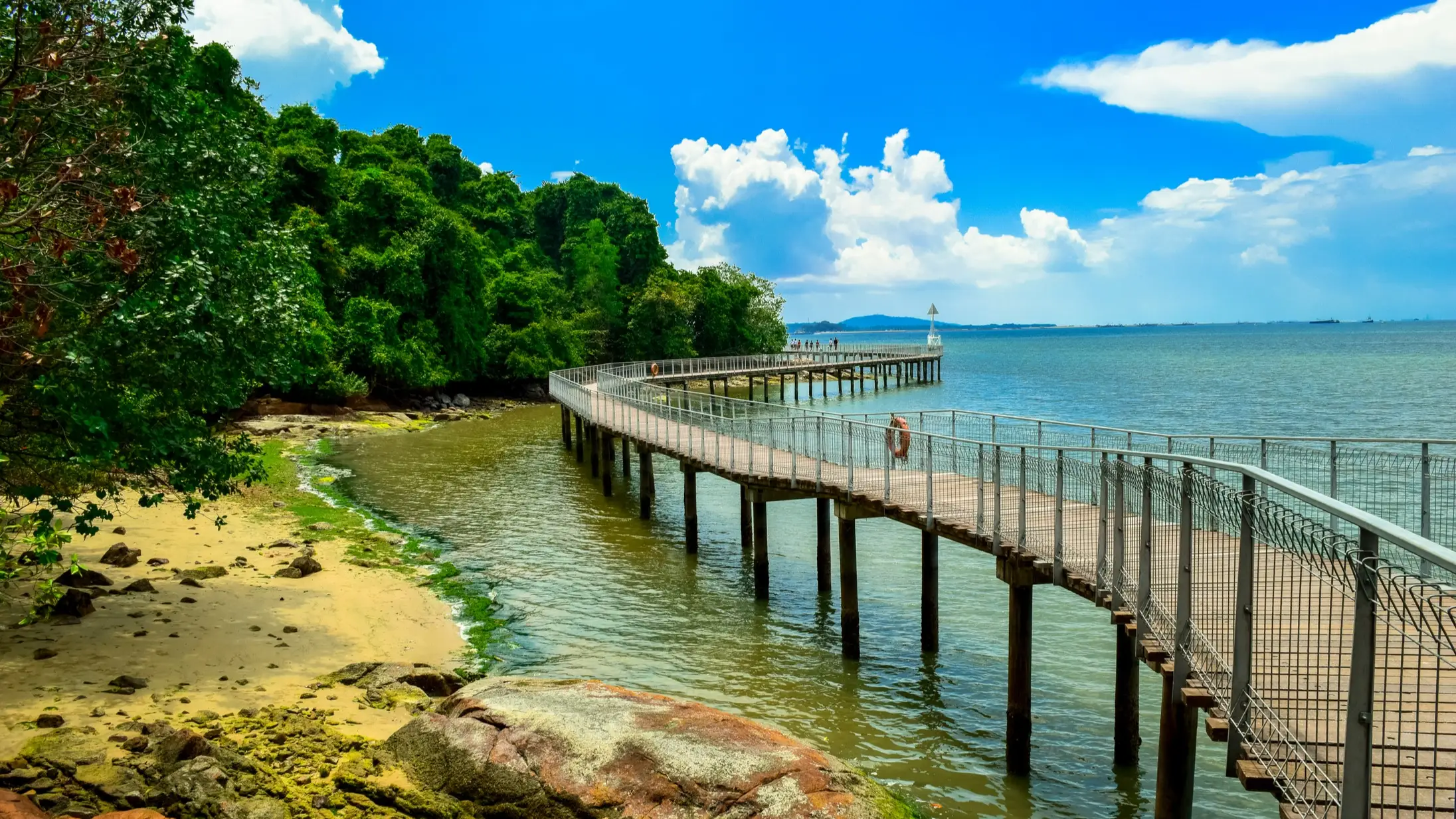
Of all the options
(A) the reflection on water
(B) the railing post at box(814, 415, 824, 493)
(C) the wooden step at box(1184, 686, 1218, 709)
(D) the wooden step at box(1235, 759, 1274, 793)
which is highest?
(B) the railing post at box(814, 415, 824, 493)

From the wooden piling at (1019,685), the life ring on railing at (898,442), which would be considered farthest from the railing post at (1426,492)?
the life ring on railing at (898,442)

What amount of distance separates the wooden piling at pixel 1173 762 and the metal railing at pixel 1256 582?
0.85 metres

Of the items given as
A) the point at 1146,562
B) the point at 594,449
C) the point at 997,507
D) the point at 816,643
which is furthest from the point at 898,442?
the point at 594,449

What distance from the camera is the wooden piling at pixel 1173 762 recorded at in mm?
8695

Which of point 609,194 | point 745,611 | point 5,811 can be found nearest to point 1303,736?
point 5,811

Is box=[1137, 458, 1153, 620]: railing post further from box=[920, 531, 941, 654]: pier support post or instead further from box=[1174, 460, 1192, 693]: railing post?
box=[920, 531, 941, 654]: pier support post

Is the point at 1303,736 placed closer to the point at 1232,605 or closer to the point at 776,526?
the point at 1232,605

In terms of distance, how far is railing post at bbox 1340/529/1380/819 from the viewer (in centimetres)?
→ 467

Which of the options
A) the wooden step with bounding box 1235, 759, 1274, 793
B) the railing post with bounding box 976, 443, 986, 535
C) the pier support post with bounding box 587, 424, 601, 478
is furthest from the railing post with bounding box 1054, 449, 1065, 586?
the pier support post with bounding box 587, 424, 601, 478

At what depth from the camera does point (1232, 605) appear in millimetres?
8242

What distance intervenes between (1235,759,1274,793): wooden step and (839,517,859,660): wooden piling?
983 centimetres

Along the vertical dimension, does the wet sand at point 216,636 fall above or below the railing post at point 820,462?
below

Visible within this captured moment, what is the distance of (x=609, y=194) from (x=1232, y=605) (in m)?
91.2

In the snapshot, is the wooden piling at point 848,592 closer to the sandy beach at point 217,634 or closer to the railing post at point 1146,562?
the sandy beach at point 217,634
